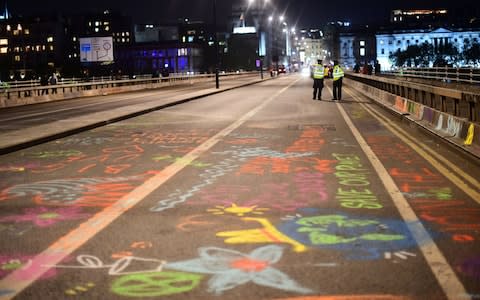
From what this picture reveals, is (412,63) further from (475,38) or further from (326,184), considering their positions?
(326,184)

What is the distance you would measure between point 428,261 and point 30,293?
313 cm

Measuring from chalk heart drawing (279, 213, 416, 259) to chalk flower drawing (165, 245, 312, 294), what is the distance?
1.76 feet

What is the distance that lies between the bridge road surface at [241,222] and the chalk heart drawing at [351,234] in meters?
0.02

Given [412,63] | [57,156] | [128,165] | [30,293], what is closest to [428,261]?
[30,293]

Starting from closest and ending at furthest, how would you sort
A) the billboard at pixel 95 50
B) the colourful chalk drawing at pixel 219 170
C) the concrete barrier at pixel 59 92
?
the colourful chalk drawing at pixel 219 170, the concrete barrier at pixel 59 92, the billboard at pixel 95 50

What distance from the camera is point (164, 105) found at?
28703 millimetres

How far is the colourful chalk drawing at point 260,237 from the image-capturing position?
6008 mm

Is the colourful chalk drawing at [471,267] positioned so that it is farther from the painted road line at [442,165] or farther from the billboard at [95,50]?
the billboard at [95,50]

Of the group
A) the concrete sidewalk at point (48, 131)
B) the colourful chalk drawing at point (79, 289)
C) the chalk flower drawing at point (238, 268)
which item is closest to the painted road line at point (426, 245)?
the chalk flower drawing at point (238, 268)

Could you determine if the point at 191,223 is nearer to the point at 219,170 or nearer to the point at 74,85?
the point at 219,170

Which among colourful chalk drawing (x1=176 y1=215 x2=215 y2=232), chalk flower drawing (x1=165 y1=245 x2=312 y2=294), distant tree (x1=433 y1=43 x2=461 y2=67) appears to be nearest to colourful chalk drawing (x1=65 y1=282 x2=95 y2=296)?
chalk flower drawing (x1=165 y1=245 x2=312 y2=294)

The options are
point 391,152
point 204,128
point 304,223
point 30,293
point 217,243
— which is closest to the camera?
point 30,293

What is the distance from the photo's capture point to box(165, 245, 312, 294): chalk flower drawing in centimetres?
482

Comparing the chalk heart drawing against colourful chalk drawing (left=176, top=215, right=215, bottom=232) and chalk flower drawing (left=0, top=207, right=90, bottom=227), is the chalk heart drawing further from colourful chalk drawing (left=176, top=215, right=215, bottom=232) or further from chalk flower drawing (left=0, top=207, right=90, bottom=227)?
chalk flower drawing (left=0, top=207, right=90, bottom=227)
